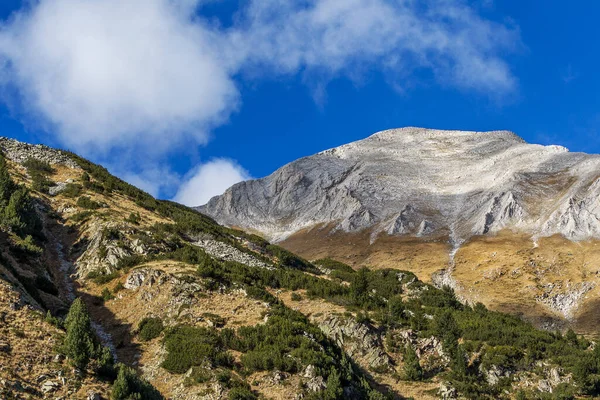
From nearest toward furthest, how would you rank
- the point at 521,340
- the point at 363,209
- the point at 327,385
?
the point at 327,385 → the point at 521,340 → the point at 363,209

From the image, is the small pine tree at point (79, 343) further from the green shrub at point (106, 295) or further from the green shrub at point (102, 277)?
the green shrub at point (102, 277)

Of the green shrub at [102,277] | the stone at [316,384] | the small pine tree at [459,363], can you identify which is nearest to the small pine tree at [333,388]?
the stone at [316,384]

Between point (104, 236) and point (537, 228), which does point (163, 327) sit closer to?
point (104, 236)

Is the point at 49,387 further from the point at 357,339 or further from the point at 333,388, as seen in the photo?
the point at 357,339

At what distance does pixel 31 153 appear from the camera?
6347cm

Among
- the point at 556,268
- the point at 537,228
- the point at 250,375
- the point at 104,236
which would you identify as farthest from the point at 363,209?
the point at 250,375

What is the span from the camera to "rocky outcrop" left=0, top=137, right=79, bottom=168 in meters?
61.9

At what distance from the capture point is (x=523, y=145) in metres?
162

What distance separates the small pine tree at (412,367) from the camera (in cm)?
3239

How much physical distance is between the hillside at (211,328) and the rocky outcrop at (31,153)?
1211 centimetres

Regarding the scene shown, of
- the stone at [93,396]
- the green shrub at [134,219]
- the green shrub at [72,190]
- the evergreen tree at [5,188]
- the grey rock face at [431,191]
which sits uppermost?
the grey rock face at [431,191]

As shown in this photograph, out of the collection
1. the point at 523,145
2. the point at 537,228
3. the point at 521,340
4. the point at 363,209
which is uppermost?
the point at 523,145

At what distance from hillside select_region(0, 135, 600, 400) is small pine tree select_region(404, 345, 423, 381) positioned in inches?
4.5

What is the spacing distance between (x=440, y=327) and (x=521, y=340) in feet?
17.1
